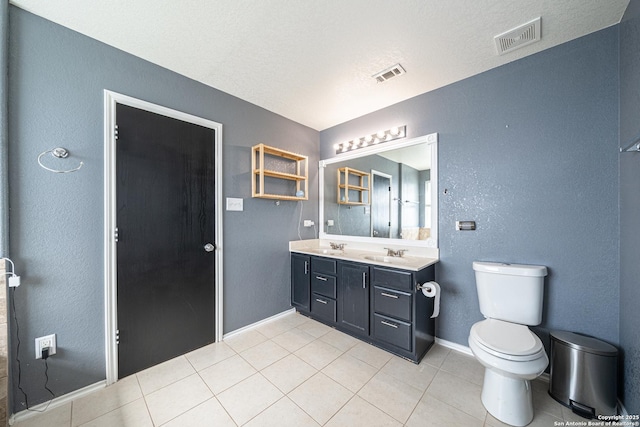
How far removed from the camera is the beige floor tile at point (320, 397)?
1.43 m

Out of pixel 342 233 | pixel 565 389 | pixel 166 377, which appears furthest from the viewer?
pixel 342 233

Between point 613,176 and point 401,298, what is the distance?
5.29ft

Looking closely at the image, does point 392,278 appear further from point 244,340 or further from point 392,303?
point 244,340

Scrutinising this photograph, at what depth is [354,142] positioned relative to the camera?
2.88 m

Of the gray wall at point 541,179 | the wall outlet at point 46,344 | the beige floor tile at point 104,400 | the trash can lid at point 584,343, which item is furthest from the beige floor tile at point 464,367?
the wall outlet at point 46,344

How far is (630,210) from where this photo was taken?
1346mm

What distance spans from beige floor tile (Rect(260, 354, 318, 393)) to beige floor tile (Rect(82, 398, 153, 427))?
0.73 metres

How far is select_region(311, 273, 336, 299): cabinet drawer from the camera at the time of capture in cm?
244

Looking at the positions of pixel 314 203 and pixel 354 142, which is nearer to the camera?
pixel 354 142

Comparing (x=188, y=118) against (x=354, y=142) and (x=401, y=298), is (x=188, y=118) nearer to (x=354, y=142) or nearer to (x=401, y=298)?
(x=354, y=142)

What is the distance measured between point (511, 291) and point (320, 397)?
1.56m

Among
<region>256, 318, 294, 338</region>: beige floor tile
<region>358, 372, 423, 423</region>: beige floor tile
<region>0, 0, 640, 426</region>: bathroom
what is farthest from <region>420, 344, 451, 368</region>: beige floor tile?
<region>256, 318, 294, 338</region>: beige floor tile

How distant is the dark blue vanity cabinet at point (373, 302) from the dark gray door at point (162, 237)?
1.08 meters

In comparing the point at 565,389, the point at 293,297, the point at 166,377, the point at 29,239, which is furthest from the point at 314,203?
the point at 565,389
